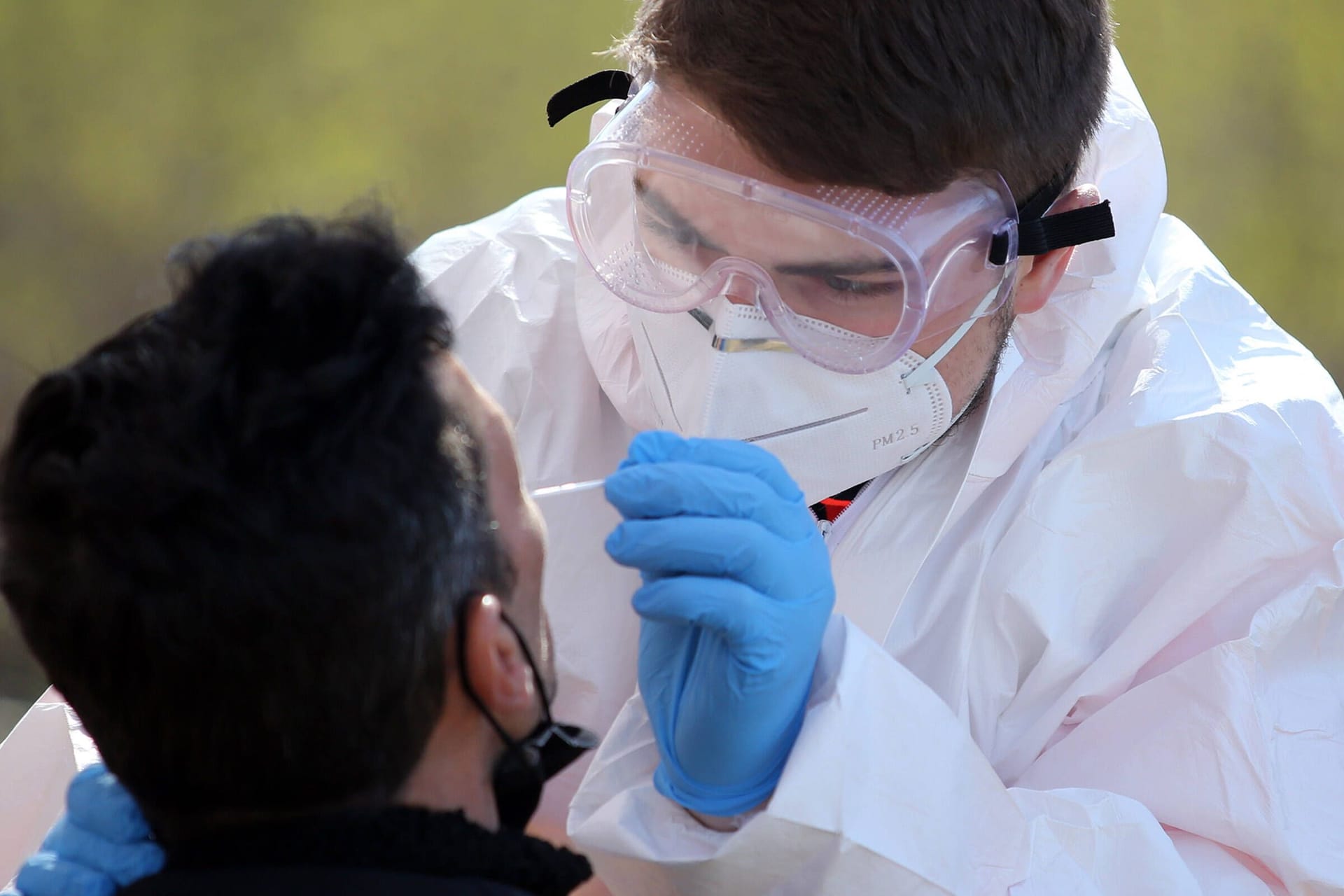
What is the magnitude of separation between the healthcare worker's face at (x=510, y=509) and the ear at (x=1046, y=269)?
801mm

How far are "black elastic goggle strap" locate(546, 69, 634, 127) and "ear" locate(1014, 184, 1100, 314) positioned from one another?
0.59 meters

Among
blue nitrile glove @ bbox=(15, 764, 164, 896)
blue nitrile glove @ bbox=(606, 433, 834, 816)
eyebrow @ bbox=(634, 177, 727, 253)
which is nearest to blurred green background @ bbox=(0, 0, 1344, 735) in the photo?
eyebrow @ bbox=(634, 177, 727, 253)

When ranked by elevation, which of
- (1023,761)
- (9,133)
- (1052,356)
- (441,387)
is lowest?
(1023,761)

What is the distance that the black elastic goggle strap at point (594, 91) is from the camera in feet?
5.66

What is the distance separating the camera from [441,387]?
1009mm

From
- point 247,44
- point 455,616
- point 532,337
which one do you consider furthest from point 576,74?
point 455,616

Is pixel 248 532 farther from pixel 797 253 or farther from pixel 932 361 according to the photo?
pixel 932 361

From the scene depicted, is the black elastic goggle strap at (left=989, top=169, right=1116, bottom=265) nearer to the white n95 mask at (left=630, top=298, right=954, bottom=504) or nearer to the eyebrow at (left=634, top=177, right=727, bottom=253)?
the white n95 mask at (left=630, top=298, right=954, bottom=504)

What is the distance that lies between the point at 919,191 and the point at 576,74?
2389 millimetres

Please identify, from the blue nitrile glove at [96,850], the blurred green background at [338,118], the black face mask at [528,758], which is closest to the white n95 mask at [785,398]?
the black face mask at [528,758]

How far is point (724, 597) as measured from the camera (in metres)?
1.22

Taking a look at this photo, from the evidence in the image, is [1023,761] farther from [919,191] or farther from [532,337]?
[532,337]

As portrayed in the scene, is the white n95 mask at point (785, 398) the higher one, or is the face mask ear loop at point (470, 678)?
the face mask ear loop at point (470, 678)

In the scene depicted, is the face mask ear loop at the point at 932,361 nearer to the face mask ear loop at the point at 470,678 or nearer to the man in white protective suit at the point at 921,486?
the man in white protective suit at the point at 921,486
